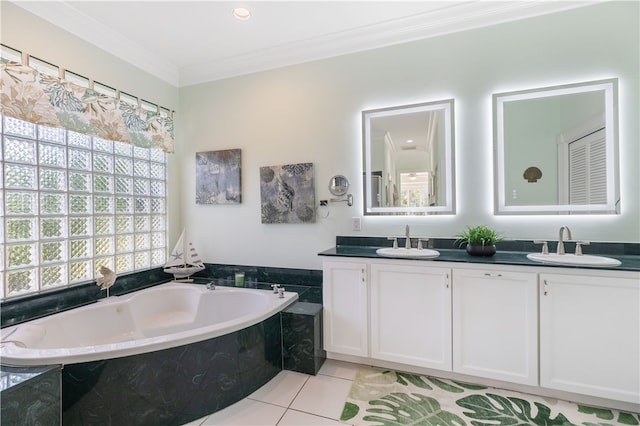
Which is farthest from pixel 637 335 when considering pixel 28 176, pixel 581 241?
pixel 28 176

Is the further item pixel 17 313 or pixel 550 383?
pixel 17 313

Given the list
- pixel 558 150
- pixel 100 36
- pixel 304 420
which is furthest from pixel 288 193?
pixel 558 150

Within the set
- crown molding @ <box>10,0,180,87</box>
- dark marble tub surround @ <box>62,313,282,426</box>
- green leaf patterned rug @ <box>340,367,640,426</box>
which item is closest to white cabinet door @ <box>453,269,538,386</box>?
green leaf patterned rug @ <box>340,367,640,426</box>

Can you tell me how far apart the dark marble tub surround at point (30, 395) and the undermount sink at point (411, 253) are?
1.96 m

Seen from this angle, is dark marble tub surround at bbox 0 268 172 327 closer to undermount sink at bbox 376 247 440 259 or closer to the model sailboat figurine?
the model sailboat figurine

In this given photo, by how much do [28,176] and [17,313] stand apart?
0.92 meters

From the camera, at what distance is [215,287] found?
2662mm

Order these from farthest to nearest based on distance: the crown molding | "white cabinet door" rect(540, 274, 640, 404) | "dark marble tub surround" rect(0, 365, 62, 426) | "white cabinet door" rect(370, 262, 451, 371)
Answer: the crown molding → "white cabinet door" rect(370, 262, 451, 371) → "white cabinet door" rect(540, 274, 640, 404) → "dark marble tub surround" rect(0, 365, 62, 426)

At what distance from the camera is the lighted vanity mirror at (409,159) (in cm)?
235

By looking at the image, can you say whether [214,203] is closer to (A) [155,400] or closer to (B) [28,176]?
(B) [28,176]

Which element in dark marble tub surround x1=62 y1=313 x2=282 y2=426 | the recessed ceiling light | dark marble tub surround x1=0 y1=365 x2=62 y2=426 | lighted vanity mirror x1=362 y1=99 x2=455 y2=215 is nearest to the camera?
dark marble tub surround x1=0 y1=365 x2=62 y2=426

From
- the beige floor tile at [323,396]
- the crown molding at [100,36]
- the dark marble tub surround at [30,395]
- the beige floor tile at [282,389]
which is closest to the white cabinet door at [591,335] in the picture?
the beige floor tile at [323,396]

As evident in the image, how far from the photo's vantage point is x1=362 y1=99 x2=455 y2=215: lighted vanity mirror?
235 centimetres

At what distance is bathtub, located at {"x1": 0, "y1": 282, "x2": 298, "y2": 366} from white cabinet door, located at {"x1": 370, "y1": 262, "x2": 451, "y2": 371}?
2.41ft
